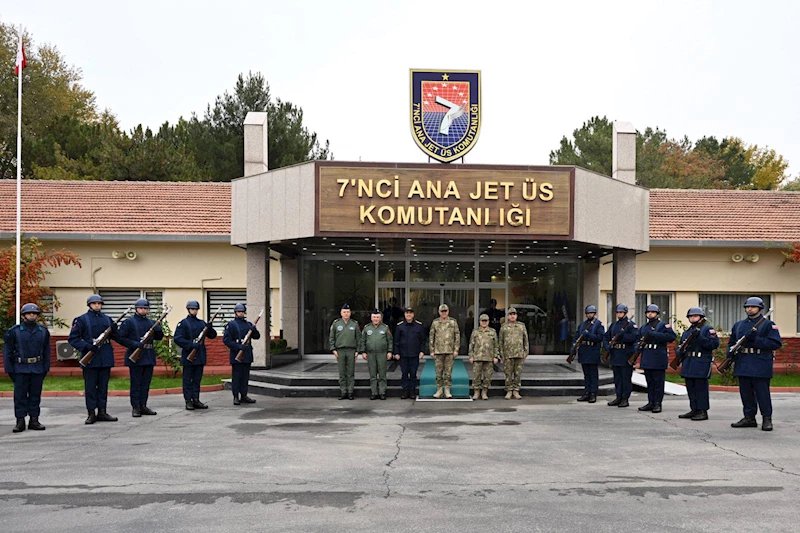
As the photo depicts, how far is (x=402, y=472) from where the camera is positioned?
8195 mm

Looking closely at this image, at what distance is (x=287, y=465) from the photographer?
340 inches

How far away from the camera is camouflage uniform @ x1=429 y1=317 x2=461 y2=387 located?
14.6 meters

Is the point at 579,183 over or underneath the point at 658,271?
over

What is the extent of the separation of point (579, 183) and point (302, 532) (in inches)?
458

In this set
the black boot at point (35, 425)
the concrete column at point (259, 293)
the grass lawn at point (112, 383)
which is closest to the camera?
the black boot at point (35, 425)

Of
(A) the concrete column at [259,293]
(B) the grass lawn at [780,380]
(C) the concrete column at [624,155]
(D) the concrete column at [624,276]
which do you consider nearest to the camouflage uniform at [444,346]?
(A) the concrete column at [259,293]

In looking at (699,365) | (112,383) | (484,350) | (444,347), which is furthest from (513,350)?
(112,383)

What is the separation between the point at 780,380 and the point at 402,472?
14.3 meters

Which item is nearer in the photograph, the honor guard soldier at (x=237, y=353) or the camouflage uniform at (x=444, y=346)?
the honor guard soldier at (x=237, y=353)

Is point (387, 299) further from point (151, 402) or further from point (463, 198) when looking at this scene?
point (151, 402)

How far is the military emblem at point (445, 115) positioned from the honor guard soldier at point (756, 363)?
7.50 m

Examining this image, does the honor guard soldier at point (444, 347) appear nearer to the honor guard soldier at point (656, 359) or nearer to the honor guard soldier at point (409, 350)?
the honor guard soldier at point (409, 350)

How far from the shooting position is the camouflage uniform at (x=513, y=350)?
579 inches

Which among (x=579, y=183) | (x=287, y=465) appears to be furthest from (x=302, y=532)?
(x=579, y=183)
